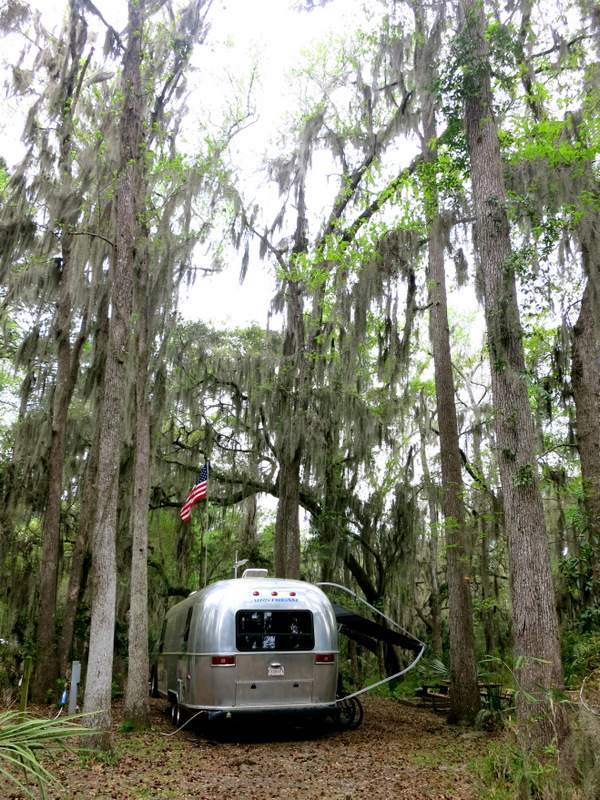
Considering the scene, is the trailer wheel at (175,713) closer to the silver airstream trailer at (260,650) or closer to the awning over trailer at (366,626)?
the silver airstream trailer at (260,650)

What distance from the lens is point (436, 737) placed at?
28.0 ft

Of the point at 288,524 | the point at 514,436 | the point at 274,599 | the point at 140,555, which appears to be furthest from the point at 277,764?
the point at 288,524

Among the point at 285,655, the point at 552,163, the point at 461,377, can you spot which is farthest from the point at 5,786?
the point at 461,377

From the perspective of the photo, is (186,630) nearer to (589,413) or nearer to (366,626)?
(366,626)

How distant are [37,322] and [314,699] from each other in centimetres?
863

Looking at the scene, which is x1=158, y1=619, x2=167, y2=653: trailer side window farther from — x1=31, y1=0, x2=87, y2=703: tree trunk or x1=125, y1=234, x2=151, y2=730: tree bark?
x1=125, y1=234, x2=151, y2=730: tree bark

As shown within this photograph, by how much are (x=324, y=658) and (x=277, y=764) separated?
1.75 metres

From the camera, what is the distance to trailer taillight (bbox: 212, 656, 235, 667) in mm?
7848

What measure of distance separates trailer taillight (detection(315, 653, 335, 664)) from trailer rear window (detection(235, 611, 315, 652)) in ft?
0.51

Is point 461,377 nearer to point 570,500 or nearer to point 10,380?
point 570,500

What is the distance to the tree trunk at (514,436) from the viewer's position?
208 inches

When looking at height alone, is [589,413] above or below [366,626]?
above

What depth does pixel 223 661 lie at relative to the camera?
7.86m

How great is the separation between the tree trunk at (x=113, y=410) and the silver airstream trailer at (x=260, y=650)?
145 centimetres
